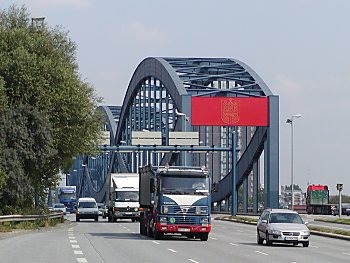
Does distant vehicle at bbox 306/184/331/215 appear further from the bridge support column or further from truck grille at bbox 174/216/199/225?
truck grille at bbox 174/216/199/225

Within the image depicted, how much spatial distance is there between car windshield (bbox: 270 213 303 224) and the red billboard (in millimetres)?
52851

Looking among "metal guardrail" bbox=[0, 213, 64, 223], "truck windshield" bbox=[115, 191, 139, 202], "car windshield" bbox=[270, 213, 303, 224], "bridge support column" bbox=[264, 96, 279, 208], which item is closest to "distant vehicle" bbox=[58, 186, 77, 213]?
"bridge support column" bbox=[264, 96, 279, 208]

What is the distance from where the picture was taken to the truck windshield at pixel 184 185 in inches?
1415

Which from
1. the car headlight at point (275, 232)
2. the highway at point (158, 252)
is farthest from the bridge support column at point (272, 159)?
the car headlight at point (275, 232)

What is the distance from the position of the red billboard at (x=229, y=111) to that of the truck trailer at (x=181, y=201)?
51.5m

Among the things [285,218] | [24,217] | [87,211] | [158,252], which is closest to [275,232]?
[285,218]

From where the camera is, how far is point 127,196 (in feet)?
203

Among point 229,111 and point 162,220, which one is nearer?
point 162,220

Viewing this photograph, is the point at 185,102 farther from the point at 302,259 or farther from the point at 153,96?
the point at 302,259

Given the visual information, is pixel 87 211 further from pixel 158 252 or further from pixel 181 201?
pixel 158 252

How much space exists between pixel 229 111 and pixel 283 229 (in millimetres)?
54908

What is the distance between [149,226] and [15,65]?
15.2 m

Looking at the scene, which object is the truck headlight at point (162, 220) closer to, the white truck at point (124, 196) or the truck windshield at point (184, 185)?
the truck windshield at point (184, 185)

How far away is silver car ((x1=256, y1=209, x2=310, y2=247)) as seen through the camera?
33.6 metres
